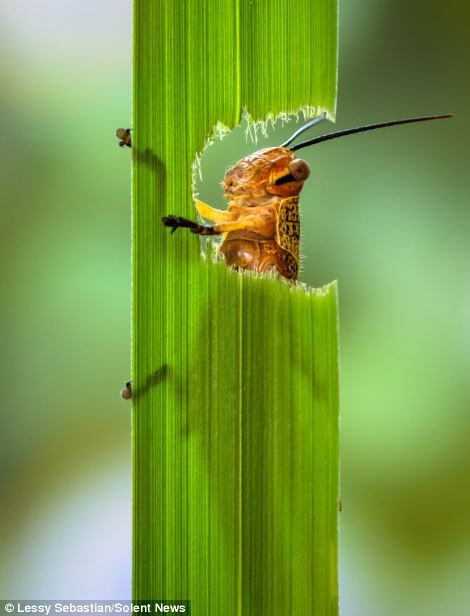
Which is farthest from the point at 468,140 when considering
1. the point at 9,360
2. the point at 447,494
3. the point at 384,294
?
the point at 9,360

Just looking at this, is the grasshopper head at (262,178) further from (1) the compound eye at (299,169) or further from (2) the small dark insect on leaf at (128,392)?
(2) the small dark insect on leaf at (128,392)

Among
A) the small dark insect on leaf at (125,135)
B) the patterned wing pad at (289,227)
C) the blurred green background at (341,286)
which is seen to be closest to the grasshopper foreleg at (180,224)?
the small dark insect on leaf at (125,135)

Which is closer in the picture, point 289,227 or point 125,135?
point 125,135

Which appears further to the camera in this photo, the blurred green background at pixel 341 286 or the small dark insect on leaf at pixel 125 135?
the blurred green background at pixel 341 286

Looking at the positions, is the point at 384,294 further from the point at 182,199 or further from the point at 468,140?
the point at 182,199

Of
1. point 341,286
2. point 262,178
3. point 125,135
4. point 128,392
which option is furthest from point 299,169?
point 341,286

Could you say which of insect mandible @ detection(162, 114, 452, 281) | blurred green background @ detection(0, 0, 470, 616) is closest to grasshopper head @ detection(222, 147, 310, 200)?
insect mandible @ detection(162, 114, 452, 281)

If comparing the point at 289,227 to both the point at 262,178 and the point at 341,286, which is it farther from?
the point at 341,286
